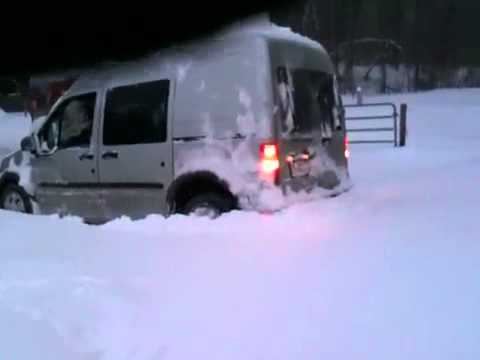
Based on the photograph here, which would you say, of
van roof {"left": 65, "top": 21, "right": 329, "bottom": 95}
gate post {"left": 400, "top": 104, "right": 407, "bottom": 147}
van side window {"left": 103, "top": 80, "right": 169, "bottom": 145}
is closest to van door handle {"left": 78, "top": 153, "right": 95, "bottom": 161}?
van side window {"left": 103, "top": 80, "right": 169, "bottom": 145}

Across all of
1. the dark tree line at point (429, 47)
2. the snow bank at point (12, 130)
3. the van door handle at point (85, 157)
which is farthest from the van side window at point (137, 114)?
the dark tree line at point (429, 47)

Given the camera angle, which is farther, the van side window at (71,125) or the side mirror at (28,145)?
the side mirror at (28,145)

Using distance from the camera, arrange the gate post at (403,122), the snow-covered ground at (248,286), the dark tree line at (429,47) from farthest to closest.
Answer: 1. the dark tree line at (429,47)
2. the gate post at (403,122)
3. the snow-covered ground at (248,286)

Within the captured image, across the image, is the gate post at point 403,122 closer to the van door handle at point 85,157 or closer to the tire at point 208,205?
the van door handle at point 85,157

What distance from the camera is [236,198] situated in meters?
6.20

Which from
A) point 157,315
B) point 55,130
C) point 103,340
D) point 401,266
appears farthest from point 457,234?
point 55,130

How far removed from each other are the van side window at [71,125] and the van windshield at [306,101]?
6.70ft

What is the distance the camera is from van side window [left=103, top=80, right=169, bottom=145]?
6.57 meters

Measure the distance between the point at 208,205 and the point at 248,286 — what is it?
221 centimetres

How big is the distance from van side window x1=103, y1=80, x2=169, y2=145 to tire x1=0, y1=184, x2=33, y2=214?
1357 mm

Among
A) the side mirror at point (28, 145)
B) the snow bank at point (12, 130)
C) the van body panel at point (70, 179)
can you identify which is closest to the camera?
the van body panel at point (70, 179)

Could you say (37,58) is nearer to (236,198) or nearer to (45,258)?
(45,258)

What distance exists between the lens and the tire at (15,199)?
305 inches

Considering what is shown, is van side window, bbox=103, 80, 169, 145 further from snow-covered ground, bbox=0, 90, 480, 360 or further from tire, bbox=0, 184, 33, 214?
tire, bbox=0, 184, 33, 214
